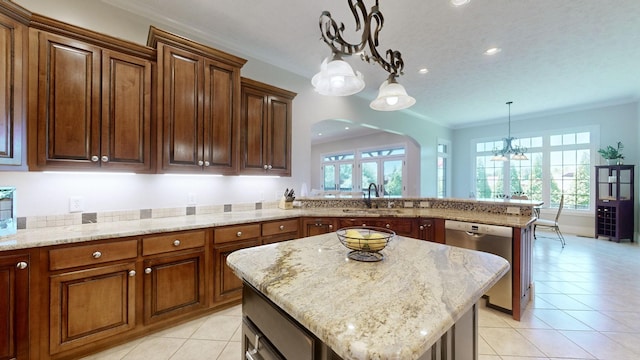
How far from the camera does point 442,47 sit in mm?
3229

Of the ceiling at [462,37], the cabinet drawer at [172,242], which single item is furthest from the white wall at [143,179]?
the cabinet drawer at [172,242]

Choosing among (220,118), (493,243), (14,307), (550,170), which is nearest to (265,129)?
(220,118)

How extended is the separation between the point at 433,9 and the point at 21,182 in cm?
387

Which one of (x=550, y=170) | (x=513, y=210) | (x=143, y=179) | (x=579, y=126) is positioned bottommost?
(x=513, y=210)

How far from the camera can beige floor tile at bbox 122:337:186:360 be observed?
72.4 inches

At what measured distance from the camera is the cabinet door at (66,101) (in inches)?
70.5

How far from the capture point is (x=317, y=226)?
122 inches

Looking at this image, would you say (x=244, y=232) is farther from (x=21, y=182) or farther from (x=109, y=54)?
Result: (x=109, y=54)

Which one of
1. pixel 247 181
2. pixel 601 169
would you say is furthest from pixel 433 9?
pixel 601 169

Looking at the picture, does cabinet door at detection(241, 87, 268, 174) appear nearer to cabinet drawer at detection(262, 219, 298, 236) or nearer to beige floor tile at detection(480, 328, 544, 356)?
cabinet drawer at detection(262, 219, 298, 236)

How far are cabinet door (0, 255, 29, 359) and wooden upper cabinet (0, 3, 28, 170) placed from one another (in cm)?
64

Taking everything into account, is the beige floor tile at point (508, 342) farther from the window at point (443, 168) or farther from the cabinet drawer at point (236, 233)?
the window at point (443, 168)

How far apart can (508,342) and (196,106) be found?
343cm

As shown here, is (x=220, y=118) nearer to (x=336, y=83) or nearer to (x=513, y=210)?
(x=336, y=83)
